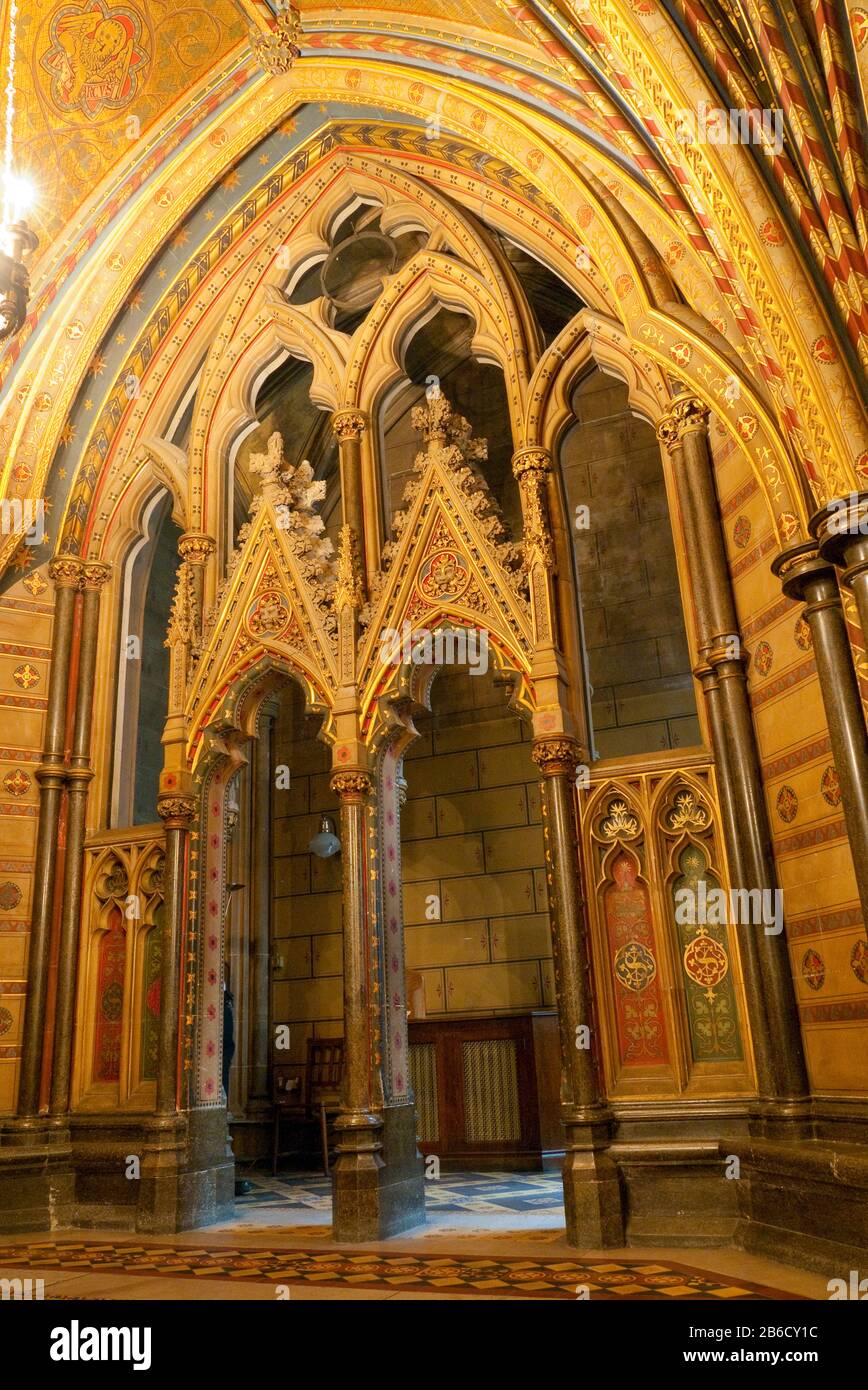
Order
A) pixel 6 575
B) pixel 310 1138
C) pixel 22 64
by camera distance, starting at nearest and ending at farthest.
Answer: pixel 22 64
pixel 6 575
pixel 310 1138

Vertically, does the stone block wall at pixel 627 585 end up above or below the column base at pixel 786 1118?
above

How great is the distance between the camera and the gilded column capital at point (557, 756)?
6.79 metres

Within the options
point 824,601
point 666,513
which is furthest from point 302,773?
point 824,601

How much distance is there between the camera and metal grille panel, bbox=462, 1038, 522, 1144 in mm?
9930

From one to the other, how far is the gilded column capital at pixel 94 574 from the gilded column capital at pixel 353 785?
3.22 metres

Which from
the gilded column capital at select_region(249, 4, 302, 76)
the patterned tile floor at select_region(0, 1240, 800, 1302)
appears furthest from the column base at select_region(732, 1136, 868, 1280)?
the gilded column capital at select_region(249, 4, 302, 76)

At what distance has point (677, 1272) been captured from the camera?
509 cm

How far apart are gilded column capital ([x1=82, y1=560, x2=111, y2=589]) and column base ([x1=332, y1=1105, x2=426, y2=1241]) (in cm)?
496

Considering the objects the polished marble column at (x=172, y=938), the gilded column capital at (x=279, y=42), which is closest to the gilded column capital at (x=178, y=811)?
the polished marble column at (x=172, y=938)

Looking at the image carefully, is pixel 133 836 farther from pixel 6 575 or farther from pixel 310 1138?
pixel 310 1138

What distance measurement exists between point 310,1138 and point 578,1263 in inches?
254

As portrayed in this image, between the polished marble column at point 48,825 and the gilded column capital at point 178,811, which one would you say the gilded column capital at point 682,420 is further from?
the polished marble column at point 48,825

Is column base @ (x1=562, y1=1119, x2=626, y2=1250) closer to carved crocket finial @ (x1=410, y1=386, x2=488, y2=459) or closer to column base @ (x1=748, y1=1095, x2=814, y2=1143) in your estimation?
column base @ (x1=748, y1=1095, x2=814, y2=1143)

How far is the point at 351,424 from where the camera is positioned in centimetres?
860
